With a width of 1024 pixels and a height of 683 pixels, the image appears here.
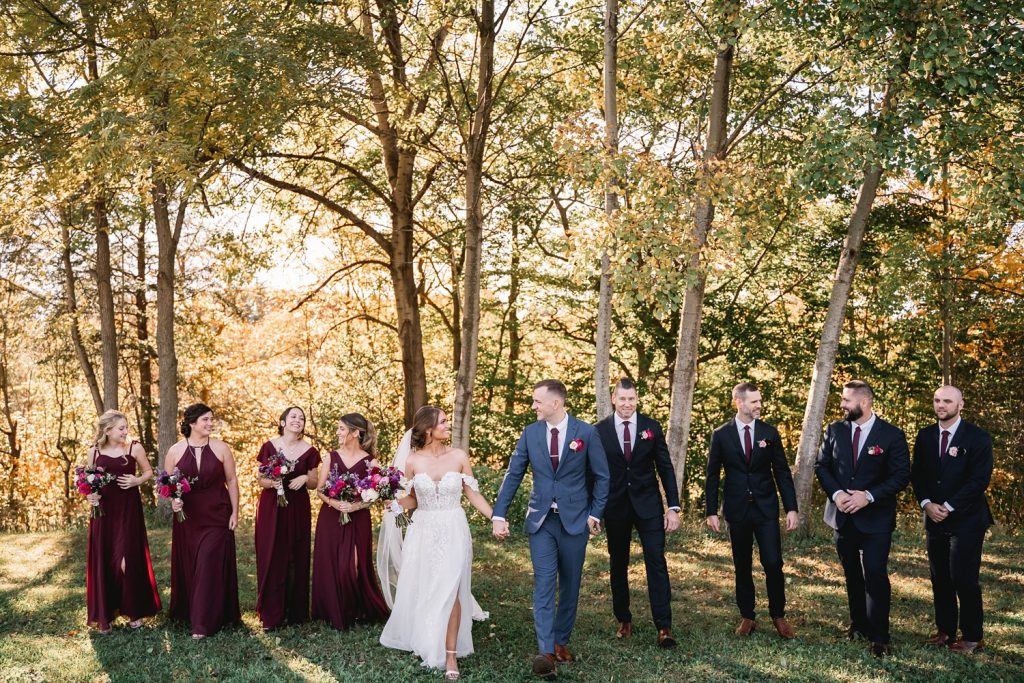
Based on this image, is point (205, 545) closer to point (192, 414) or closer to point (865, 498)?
point (192, 414)

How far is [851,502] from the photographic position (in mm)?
6277

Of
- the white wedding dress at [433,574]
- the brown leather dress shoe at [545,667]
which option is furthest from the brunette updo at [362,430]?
the brown leather dress shoe at [545,667]

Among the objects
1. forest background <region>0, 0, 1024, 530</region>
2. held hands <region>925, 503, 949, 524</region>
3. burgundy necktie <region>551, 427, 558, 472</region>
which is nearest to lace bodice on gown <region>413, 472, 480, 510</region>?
burgundy necktie <region>551, 427, 558, 472</region>

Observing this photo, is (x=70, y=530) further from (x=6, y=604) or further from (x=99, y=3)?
(x=99, y=3)

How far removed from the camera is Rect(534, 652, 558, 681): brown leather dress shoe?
5672 mm

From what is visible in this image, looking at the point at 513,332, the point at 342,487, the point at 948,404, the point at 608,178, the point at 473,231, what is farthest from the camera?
the point at 513,332

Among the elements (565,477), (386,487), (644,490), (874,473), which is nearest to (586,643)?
(644,490)

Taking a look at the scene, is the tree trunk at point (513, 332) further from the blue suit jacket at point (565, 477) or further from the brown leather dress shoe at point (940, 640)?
the brown leather dress shoe at point (940, 640)

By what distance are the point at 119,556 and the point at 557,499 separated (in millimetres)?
4007

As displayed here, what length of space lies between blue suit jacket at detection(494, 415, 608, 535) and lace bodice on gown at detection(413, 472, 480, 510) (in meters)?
0.40

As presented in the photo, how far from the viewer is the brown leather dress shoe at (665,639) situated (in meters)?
6.42

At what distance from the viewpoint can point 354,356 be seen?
21.3 metres

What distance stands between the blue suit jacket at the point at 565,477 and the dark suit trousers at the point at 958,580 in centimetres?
270

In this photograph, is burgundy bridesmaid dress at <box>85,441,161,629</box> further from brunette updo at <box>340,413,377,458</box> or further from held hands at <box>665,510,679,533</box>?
held hands at <box>665,510,679,533</box>
